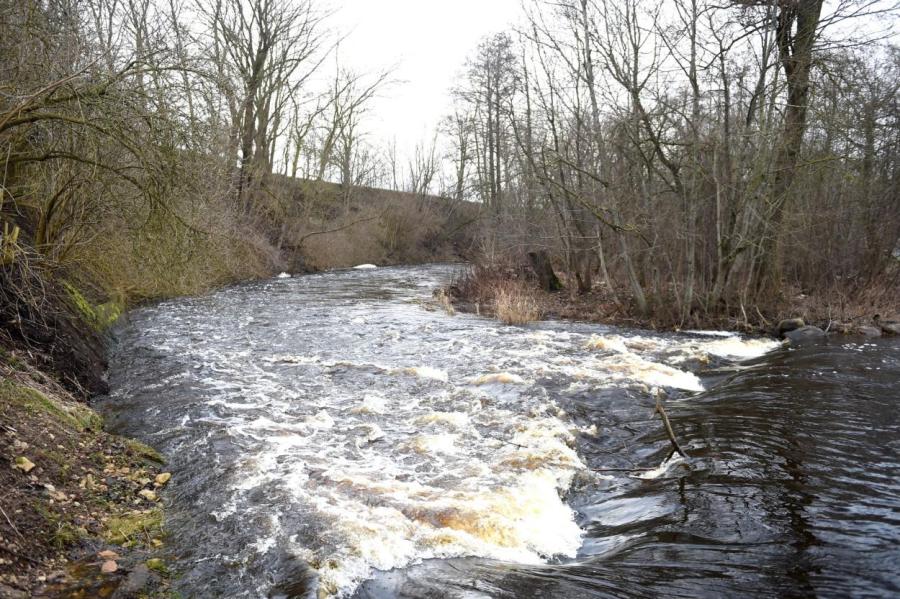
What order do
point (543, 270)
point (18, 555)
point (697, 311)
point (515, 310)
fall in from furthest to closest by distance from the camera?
point (543, 270), point (515, 310), point (697, 311), point (18, 555)

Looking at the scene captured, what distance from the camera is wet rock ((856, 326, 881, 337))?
12.6 metres

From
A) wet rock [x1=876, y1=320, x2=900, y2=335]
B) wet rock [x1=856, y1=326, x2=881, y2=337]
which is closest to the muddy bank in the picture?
wet rock [x1=856, y1=326, x2=881, y2=337]

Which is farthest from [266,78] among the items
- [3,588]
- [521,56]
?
[3,588]

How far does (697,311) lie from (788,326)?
1.91 metres

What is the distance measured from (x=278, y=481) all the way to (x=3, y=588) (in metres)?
2.44

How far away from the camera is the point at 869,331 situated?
12.7m

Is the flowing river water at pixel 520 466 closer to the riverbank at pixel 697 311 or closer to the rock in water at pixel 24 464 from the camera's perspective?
the rock in water at pixel 24 464

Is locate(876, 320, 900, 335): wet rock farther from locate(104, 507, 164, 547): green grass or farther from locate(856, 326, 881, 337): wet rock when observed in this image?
locate(104, 507, 164, 547): green grass

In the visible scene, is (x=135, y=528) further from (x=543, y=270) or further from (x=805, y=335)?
(x=543, y=270)

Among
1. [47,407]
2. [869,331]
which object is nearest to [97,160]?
[47,407]

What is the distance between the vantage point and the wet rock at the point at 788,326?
12859 millimetres

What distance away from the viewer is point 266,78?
26625mm

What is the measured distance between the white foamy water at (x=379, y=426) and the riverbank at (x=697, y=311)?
1153mm

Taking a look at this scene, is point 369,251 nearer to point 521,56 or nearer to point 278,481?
point 521,56
